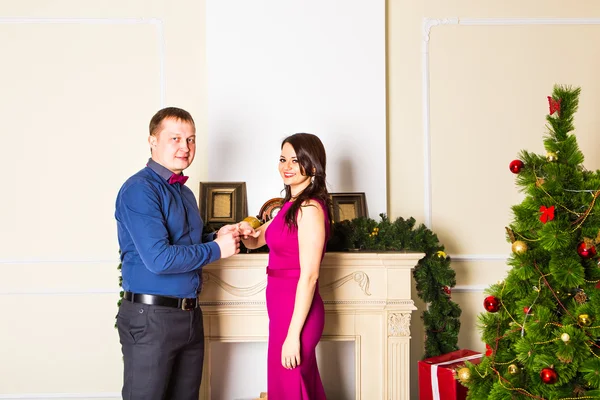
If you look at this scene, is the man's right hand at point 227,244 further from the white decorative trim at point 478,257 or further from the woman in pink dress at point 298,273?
the white decorative trim at point 478,257

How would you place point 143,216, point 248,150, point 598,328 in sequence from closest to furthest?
point 598,328
point 143,216
point 248,150

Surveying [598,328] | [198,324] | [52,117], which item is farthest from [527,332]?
[52,117]

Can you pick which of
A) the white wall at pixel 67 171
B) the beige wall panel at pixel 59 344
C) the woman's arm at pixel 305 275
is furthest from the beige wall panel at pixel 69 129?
the woman's arm at pixel 305 275

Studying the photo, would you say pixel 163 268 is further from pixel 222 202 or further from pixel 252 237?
pixel 222 202

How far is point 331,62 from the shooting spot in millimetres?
3908

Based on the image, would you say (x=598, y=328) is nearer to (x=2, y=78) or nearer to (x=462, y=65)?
(x=462, y=65)

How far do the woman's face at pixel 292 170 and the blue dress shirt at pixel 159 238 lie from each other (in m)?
0.48

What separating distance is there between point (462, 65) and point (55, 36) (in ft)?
9.69

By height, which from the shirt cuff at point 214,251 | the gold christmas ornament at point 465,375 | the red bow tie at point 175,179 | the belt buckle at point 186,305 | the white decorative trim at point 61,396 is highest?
the red bow tie at point 175,179

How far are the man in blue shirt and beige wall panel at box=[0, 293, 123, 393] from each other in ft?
5.08

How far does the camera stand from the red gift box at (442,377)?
313cm

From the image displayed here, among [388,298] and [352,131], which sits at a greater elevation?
[352,131]

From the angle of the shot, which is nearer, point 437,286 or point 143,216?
point 143,216

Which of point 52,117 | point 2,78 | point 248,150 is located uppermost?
point 2,78
